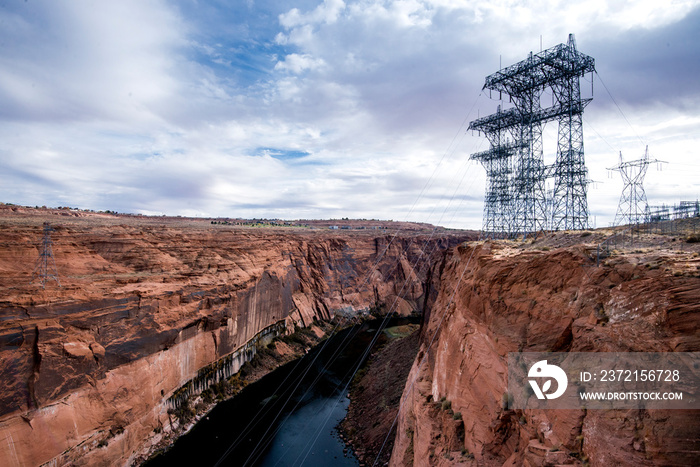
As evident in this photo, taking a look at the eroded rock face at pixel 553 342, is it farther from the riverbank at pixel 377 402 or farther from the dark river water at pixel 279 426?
the dark river water at pixel 279 426

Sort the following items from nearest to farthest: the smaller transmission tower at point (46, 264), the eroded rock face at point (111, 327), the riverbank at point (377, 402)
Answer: the eroded rock face at point (111, 327) < the smaller transmission tower at point (46, 264) < the riverbank at point (377, 402)

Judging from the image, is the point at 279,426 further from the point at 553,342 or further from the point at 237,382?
the point at 553,342

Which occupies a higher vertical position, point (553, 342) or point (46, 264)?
point (46, 264)

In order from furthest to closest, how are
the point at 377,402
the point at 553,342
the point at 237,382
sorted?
the point at 237,382 → the point at 377,402 → the point at 553,342

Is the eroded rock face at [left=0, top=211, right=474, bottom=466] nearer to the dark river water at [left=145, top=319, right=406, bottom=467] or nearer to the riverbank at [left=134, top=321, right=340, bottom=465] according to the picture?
the riverbank at [left=134, top=321, right=340, bottom=465]

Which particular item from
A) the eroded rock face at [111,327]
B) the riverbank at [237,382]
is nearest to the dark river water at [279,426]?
the riverbank at [237,382]

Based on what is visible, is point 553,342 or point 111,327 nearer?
point 553,342

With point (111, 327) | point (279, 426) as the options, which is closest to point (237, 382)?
point (279, 426)

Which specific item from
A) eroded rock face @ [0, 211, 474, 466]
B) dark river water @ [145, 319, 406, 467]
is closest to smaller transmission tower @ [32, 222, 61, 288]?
eroded rock face @ [0, 211, 474, 466]
